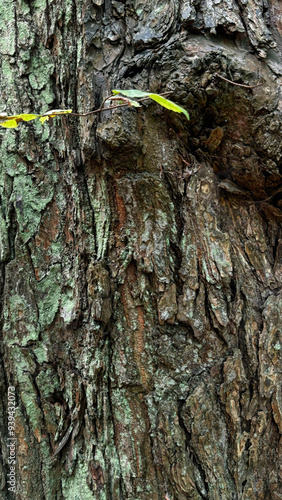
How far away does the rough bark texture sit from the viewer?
102 centimetres

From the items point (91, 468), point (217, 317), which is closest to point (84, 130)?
point (217, 317)

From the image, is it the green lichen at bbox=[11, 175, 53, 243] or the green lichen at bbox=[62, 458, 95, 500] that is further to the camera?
the green lichen at bbox=[11, 175, 53, 243]

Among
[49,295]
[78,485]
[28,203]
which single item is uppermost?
[28,203]

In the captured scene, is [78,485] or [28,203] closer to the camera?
[78,485]

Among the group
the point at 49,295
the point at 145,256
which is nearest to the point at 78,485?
the point at 49,295

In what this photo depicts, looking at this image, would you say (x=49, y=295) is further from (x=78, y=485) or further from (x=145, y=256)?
(x=78, y=485)

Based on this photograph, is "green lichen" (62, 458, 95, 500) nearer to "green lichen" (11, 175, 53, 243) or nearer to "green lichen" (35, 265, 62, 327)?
"green lichen" (35, 265, 62, 327)

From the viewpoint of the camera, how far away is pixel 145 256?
1049mm

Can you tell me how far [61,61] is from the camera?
114 cm

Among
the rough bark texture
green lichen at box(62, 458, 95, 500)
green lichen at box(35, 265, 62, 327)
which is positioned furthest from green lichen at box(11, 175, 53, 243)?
green lichen at box(62, 458, 95, 500)

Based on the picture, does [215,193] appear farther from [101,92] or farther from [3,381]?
[3,381]

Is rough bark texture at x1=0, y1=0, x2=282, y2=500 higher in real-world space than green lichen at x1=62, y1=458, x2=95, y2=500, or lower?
higher

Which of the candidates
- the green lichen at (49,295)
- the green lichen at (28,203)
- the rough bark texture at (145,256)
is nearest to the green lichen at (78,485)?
the rough bark texture at (145,256)

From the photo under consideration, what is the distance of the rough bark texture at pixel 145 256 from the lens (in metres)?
1.02
